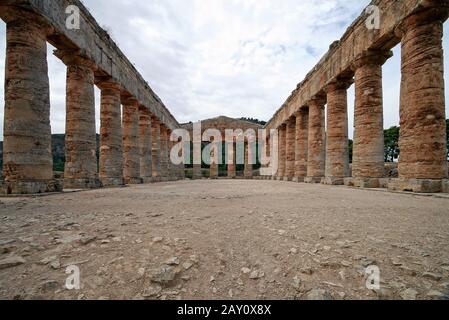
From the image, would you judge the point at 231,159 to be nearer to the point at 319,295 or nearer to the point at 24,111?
the point at 24,111

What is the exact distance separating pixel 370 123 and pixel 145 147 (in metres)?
14.5

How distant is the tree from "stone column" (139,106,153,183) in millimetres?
40385

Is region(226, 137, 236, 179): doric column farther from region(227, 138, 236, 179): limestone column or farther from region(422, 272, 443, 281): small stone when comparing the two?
region(422, 272, 443, 281): small stone

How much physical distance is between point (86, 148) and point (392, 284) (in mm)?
10425

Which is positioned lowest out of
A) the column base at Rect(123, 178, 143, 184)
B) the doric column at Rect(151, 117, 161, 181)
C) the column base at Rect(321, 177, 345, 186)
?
the column base at Rect(123, 178, 143, 184)

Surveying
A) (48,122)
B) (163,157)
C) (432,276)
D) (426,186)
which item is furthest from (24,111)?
(163,157)

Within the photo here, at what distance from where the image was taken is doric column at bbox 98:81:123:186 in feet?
36.4

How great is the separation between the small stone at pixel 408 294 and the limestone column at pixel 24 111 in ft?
26.2

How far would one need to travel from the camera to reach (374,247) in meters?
2.05

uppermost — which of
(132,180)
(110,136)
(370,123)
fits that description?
(370,123)

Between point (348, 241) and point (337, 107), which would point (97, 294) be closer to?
point (348, 241)

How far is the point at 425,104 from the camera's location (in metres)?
6.72

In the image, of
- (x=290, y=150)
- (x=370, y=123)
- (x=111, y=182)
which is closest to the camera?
(x=370, y=123)

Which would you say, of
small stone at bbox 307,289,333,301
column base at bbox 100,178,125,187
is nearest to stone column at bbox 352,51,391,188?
small stone at bbox 307,289,333,301
